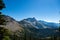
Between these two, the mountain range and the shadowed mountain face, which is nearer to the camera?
the mountain range

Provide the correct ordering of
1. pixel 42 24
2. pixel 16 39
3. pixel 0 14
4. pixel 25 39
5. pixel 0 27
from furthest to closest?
pixel 42 24 → pixel 25 39 → pixel 16 39 → pixel 0 27 → pixel 0 14

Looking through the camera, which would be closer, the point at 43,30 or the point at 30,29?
the point at 30,29

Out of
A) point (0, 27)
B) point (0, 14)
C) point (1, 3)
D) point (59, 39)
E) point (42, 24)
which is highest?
point (42, 24)

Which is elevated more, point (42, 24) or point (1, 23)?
point (42, 24)

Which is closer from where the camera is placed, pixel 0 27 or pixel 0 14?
pixel 0 14

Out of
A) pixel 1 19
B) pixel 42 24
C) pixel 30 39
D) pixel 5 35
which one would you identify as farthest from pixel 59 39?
pixel 42 24

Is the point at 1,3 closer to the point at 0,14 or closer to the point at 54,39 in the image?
the point at 0,14

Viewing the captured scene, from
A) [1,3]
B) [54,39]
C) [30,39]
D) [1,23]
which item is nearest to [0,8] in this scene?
[1,3]

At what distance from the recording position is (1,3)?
12.3 meters

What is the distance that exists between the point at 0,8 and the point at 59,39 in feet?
30.8

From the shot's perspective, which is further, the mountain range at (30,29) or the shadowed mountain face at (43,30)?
the shadowed mountain face at (43,30)

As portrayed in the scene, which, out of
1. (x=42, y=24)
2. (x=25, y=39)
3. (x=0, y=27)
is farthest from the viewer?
(x=42, y=24)

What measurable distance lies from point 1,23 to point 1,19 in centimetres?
51

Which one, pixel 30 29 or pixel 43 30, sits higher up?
pixel 30 29
